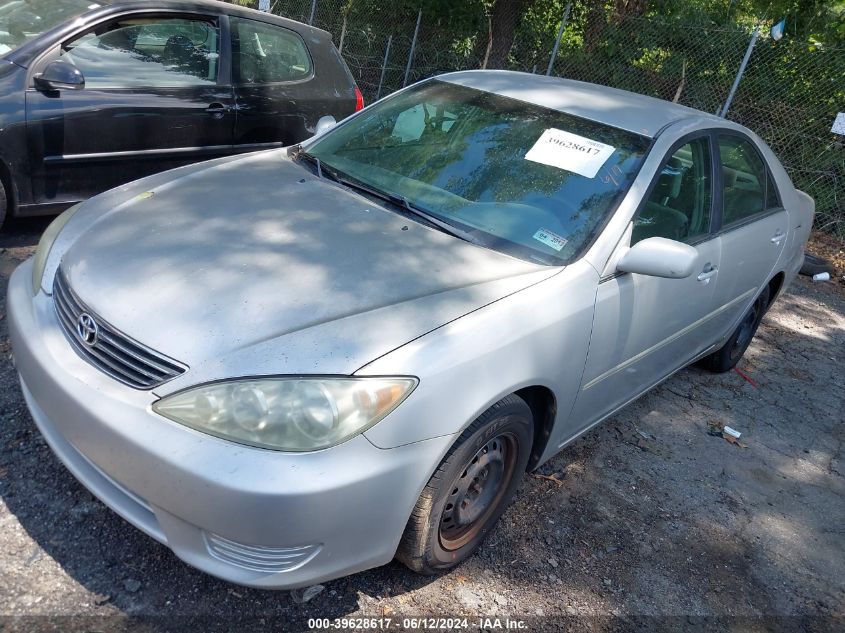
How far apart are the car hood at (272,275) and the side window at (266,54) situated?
2.43 m

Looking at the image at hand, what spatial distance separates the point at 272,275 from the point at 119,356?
0.55 meters

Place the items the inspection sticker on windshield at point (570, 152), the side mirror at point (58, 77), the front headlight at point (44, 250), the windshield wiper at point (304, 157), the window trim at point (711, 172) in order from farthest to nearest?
the side mirror at point (58, 77)
the windshield wiper at point (304, 157)
the window trim at point (711, 172)
the inspection sticker on windshield at point (570, 152)
the front headlight at point (44, 250)

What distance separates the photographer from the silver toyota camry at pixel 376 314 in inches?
83.9

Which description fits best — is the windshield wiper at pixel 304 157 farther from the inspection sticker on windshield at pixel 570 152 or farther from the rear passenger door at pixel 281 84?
the rear passenger door at pixel 281 84

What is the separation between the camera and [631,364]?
3.34 m

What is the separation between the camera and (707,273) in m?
3.67

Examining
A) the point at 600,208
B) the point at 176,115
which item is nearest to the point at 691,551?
the point at 600,208

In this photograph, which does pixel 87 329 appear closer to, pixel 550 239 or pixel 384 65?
pixel 550 239

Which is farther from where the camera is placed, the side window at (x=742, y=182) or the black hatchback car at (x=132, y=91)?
the black hatchback car at (x=132, y=91)

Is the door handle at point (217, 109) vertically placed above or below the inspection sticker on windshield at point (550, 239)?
below

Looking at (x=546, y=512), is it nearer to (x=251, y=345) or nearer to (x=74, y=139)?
(x=251, y=345)

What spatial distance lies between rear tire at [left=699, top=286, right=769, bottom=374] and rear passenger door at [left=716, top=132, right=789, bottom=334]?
29 centimetres

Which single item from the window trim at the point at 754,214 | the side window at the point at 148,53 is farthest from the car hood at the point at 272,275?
the side window at the point at 148,53

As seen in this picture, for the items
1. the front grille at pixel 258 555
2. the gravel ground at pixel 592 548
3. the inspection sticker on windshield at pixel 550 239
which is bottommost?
the gravel ground at pixel 592 548
